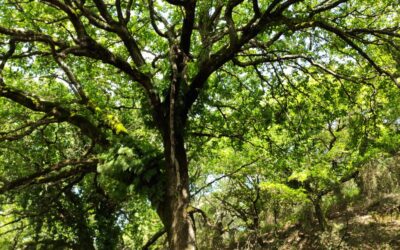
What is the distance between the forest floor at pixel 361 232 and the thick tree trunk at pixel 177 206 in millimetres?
7695

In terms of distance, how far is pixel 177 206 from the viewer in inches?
214

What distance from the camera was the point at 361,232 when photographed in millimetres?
13961

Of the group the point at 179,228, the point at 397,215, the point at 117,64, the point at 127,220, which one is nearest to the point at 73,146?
the point at 127,220

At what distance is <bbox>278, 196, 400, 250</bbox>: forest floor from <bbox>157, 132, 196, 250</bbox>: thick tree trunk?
7695mm

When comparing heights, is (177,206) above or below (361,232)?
below

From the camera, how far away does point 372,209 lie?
16.4 metres

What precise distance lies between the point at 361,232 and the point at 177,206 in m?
11.1

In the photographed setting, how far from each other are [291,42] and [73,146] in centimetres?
861

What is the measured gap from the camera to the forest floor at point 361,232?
12.6 m

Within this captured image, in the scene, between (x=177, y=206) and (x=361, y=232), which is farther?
(x=361, y=232)

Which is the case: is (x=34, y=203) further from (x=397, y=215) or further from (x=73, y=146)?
(x=397, y=215)

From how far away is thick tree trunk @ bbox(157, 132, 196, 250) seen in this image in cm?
517

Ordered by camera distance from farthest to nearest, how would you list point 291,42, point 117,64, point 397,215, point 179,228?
point 397,215
point 291,42
point 117,64
point 179,228

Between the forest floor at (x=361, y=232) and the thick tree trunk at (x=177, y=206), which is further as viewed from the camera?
the forest floor at (x=361, y=232)
